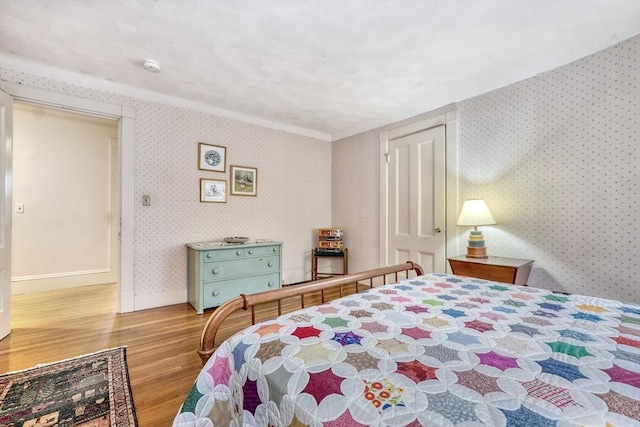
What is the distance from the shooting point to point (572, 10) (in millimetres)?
1782

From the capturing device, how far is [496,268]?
2.30 m

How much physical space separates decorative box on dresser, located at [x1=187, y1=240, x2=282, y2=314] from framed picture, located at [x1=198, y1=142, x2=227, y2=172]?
3.05 ft

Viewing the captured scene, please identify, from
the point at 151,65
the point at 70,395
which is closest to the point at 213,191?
the point at 151,65

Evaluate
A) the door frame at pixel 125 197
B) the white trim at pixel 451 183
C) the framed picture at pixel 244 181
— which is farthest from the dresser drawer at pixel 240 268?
the white trim at pixel 451 183

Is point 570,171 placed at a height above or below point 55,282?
above

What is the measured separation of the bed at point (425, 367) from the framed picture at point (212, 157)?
264 centimetres

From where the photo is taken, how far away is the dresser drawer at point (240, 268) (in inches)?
118

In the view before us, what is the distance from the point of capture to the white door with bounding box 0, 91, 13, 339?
230 centimetres

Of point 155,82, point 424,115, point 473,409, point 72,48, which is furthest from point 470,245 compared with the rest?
point 72,48

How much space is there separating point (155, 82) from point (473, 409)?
3455 mm

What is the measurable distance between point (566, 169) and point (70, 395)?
3784 mm

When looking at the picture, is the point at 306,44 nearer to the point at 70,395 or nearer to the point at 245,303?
the point at 245,303

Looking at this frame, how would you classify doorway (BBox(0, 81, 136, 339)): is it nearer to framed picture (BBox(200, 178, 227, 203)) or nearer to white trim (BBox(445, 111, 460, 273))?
framed picture (BBox(200, 178, 227, 203))

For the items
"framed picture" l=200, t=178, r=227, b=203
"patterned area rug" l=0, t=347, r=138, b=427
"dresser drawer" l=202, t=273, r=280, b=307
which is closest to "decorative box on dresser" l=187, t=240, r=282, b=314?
"dresser drawer" l=202, t=273, r=280, b=307
